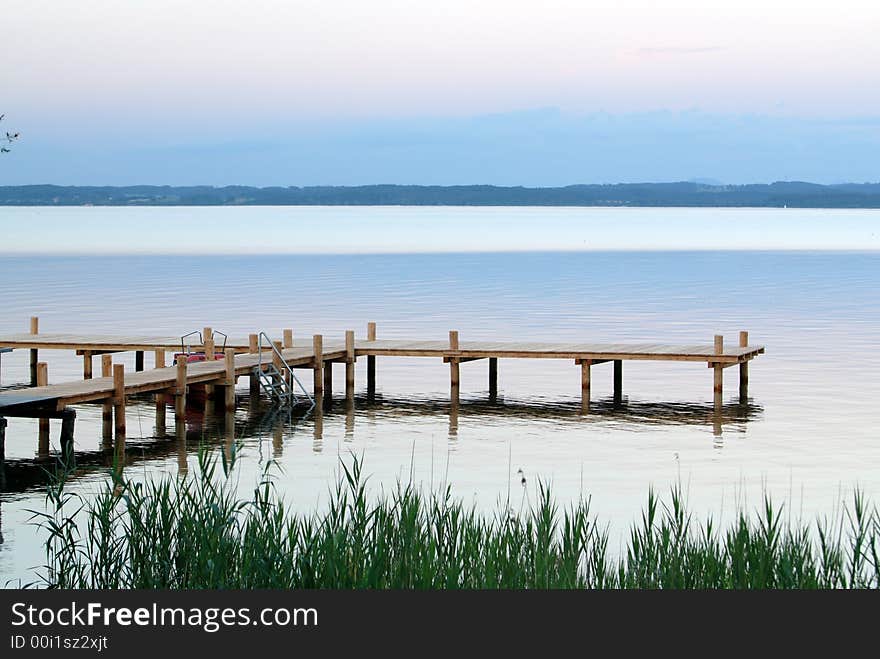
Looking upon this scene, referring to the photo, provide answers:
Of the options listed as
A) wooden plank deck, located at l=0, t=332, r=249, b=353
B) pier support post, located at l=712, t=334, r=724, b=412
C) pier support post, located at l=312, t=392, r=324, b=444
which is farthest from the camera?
wooden plank deck, located at l=0, t=332, r=249, b=353

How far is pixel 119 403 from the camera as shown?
71.4 ft

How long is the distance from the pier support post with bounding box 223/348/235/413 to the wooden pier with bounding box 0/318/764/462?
2 cm

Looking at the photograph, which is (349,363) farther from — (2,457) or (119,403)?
(2,457)

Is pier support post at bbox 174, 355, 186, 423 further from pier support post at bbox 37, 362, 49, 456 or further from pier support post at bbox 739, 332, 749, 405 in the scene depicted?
pier support post at bbox 739, 332, 749, 405

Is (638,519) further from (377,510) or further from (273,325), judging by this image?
(273,325)

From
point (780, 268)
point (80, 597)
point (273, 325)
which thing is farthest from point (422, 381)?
point (780, 268)

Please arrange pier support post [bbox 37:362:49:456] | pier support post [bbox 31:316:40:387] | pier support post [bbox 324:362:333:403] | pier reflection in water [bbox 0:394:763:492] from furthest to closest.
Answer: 1. pier support post [bbox 31:316:40:387]
2. pier support post [bbox 324:362:333:403]
3. pier support post [bbox 37:362:49:456]
4. pier reflection in water [bbox 0:394:763:492]

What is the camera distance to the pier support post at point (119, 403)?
835 inches

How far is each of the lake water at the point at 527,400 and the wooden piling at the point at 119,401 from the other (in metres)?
0.42

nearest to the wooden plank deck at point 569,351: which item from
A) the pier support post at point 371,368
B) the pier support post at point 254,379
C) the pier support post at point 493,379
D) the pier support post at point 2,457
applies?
the pier support post at point 493,379

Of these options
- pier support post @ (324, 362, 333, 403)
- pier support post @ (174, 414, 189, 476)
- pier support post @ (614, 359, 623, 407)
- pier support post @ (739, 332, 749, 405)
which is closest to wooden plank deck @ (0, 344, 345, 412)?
pier support post @ (324, 362, 333, 403)

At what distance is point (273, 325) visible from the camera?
43.9 metres

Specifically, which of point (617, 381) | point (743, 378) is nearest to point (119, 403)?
point (617, 381)

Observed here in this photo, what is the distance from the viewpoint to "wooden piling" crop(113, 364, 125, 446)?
21234mm
